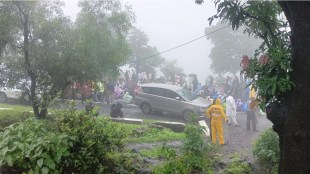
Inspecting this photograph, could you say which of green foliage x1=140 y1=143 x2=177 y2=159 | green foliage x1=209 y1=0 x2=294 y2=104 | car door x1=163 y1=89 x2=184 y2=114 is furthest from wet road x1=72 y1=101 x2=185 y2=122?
green foliage x1=209 y1=0 x2=294 y2=104

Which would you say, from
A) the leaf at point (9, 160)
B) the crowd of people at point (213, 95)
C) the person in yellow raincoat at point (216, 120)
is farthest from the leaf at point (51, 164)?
the person in yellow raincoat at point (216, 120)

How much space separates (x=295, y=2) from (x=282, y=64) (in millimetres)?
890

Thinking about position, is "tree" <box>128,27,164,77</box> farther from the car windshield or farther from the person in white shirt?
the person in white shirt

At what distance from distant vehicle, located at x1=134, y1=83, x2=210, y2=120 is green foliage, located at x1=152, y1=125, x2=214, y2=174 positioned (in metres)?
10.6

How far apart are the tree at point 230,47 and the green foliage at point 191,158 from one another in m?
28.1

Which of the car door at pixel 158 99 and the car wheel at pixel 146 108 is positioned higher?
the car door at pixel 158 99

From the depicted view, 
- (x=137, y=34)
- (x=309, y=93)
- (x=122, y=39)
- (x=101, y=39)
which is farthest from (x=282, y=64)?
(x=137, y=34)

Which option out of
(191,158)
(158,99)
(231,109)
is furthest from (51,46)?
(158,99)

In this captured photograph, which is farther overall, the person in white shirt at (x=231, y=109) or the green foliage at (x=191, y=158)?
the person in white shirt at (x=231, y=109)

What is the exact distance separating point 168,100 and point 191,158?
39.0 feet

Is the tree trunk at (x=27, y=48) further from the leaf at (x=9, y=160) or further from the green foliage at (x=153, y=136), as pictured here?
the leaf at (x=9, y=160)

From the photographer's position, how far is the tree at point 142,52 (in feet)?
104

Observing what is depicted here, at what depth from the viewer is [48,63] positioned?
36.2ft

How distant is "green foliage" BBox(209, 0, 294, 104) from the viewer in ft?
16.9
